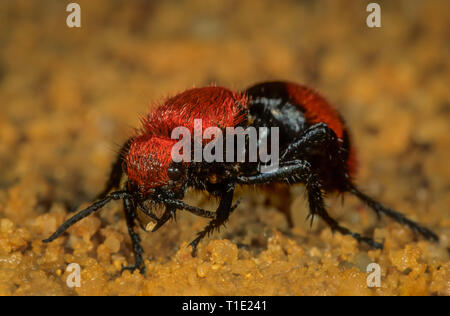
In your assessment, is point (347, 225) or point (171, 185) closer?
point (171, 185)

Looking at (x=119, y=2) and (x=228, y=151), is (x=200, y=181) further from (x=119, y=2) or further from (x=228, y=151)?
(x=119, y=2)

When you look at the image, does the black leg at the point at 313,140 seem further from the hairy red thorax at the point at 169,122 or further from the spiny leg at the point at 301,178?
the hairy red thorax at the point at 169,122

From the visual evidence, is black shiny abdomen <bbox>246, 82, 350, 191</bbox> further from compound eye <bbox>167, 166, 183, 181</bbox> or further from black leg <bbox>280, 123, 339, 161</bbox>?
compound eye <bbox>167, 166, 183, 181</bbox>


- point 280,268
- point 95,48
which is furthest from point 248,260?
point 95,48

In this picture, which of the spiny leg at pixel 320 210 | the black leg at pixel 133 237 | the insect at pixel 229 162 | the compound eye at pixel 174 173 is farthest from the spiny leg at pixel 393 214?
the black leg at pixel 133 237

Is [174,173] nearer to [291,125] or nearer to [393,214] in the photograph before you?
[291,125]

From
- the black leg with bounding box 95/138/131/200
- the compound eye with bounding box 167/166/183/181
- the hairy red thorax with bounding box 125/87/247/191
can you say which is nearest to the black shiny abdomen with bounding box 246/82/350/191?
the hairy red thorax with bounding box 125/87/247/191
